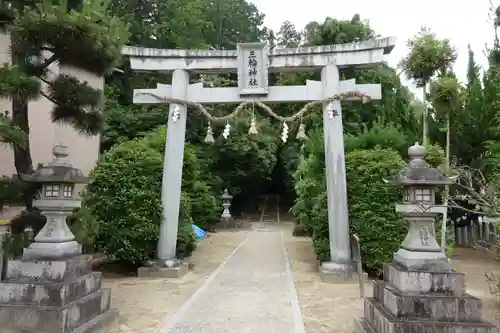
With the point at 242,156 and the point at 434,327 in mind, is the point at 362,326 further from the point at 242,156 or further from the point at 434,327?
the point at 242,156

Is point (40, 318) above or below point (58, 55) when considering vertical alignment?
below

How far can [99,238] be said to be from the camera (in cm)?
967

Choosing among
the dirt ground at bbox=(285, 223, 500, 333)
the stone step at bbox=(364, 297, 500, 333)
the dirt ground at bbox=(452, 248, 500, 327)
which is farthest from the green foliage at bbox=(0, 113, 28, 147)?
the dirt ground at bbox=(452, 248, 500, 327)

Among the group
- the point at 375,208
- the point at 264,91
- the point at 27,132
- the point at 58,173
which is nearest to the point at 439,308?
the point at 375,208

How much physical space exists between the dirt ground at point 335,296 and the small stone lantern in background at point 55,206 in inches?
144

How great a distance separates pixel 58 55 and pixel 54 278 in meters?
3.31

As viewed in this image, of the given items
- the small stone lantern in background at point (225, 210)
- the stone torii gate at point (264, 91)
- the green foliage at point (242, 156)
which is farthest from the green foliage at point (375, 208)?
the small stone lantern in background at point (225, 210)

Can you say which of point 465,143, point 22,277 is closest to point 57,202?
point 22,277

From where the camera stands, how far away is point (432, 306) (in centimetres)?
475

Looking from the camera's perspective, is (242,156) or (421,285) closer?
(421,285)

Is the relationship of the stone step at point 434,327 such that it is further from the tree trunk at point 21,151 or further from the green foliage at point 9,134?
the tree trunk at point 21,151

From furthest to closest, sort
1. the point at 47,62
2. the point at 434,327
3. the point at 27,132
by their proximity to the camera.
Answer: the point at 27,132, the point at 47,62, the point at 434,327

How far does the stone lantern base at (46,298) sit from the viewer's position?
16.2ft

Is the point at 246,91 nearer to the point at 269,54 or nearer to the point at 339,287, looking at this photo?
the point at 269,54
